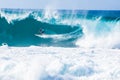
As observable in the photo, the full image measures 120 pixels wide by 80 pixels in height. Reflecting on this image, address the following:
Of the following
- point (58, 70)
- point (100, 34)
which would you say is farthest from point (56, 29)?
point (58, 70)

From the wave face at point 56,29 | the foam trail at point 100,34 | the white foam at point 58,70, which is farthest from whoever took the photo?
the wave face at point 56,29

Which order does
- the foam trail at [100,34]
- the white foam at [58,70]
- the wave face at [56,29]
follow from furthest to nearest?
the wave face at [56,29]
the foam trail at [100,34]
the white foam at [58,70]

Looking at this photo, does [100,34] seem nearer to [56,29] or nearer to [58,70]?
[56,29]

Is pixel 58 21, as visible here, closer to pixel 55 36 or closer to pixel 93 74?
pixel 55 36

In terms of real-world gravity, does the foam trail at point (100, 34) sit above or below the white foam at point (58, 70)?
above

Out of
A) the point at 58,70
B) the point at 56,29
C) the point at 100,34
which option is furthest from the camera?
the point at 56,29

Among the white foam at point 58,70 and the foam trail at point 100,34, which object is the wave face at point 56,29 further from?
the white foam at point 58,70

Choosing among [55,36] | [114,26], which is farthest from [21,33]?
[114,26]

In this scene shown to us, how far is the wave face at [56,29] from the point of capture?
1689 cm

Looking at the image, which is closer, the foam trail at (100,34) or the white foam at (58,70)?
the white foam at (58,70)

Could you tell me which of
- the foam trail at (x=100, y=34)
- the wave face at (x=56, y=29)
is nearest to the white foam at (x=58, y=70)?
the wave face at (x=56, y=29)

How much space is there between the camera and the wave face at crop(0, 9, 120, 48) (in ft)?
55.4

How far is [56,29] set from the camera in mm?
18312

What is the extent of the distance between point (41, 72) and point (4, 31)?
1191 centimetres
